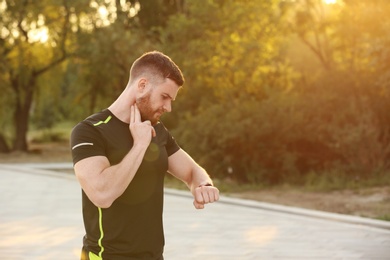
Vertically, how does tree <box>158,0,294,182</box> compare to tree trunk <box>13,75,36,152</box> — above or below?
below

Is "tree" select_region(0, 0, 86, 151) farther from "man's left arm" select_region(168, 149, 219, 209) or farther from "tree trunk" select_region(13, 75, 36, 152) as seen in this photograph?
"man's left arm" select_region(168, 149, 219, 209)

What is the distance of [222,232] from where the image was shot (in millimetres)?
10789

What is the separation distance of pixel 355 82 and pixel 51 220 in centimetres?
983

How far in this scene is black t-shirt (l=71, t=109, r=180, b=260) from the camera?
3.39m

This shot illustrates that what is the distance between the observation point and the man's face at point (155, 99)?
11.1ft

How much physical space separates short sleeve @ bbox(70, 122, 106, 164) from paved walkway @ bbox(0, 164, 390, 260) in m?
5.58

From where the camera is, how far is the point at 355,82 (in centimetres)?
1975

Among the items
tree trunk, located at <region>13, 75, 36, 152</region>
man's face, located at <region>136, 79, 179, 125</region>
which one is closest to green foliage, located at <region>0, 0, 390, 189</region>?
tree trunk, located at <region>13, 75, 36, 152</region>

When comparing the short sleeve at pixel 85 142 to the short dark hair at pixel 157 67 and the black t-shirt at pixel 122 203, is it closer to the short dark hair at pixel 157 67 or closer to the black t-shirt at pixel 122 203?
the black t-shirt at pixel 122 203

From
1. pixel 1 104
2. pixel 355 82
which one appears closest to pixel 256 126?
pixel 355 82

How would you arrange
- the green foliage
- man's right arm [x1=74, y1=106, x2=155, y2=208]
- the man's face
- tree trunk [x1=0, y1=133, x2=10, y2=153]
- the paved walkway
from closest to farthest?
man's right arm [x1=74, y1=106, x2=155, y2=208], the man's face, the paved walkway, the green foliage, tree trunk [x1=0, y1=133, x2=10, y2=153]

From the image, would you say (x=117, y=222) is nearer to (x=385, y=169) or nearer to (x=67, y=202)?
(x=67, y=202)

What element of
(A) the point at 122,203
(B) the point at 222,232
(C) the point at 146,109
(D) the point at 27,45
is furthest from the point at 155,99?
(D) the point at 27,45

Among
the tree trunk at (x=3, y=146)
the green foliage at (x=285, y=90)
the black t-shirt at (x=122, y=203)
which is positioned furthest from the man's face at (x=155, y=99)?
the tree trunk at (x=3, y=146)
